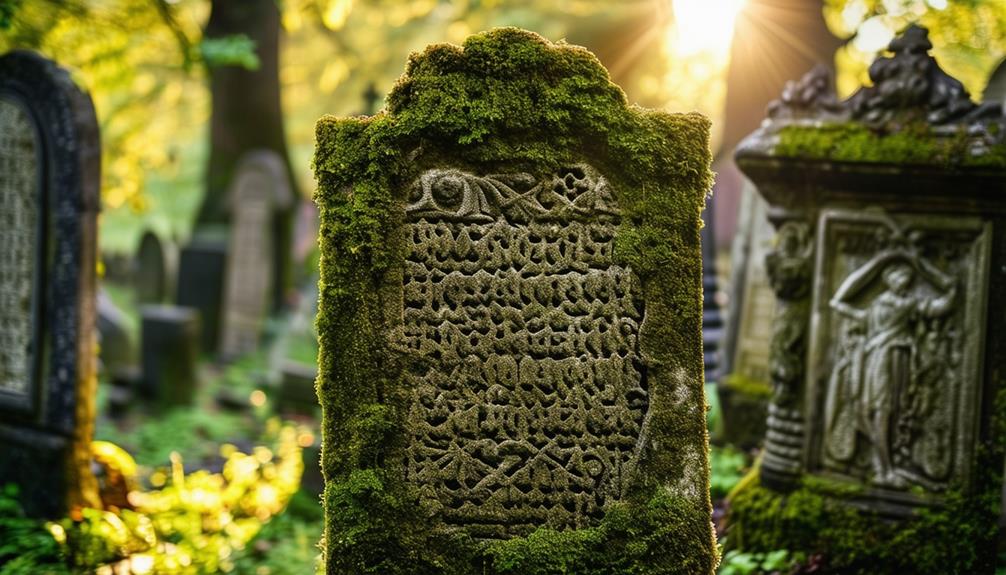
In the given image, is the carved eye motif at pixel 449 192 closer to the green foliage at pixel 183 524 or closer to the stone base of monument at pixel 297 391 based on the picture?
the green foliage at pixel 183 524

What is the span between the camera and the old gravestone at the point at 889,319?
4.46 metres

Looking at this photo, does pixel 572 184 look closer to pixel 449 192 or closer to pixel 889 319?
pixel 449 192

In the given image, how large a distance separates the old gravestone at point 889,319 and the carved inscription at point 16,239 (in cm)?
410

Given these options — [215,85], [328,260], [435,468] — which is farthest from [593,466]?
[215,85]

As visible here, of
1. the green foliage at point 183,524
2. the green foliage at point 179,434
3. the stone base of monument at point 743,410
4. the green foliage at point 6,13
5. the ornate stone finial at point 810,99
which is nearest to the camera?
the green foliage at point 183,524

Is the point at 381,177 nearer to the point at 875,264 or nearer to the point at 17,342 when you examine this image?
the point at 875,264

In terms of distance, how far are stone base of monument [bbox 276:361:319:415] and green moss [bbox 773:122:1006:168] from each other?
5.60 meters

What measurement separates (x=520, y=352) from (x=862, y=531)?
2.40m

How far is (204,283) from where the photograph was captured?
12.2 meters

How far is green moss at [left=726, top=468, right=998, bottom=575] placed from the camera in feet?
14.6

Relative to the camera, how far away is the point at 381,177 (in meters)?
3.22

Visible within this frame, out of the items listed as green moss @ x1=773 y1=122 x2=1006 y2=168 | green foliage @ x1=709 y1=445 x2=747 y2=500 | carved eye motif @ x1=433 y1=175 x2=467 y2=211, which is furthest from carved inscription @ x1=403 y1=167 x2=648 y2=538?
green foliage @ x1=709 y1=445 x2=747 y2=500

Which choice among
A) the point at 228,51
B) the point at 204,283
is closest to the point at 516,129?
the point at 228,51

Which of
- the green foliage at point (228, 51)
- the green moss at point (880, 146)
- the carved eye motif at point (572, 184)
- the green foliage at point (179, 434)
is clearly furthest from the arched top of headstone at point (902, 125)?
the green foliage at point (179, 434)
